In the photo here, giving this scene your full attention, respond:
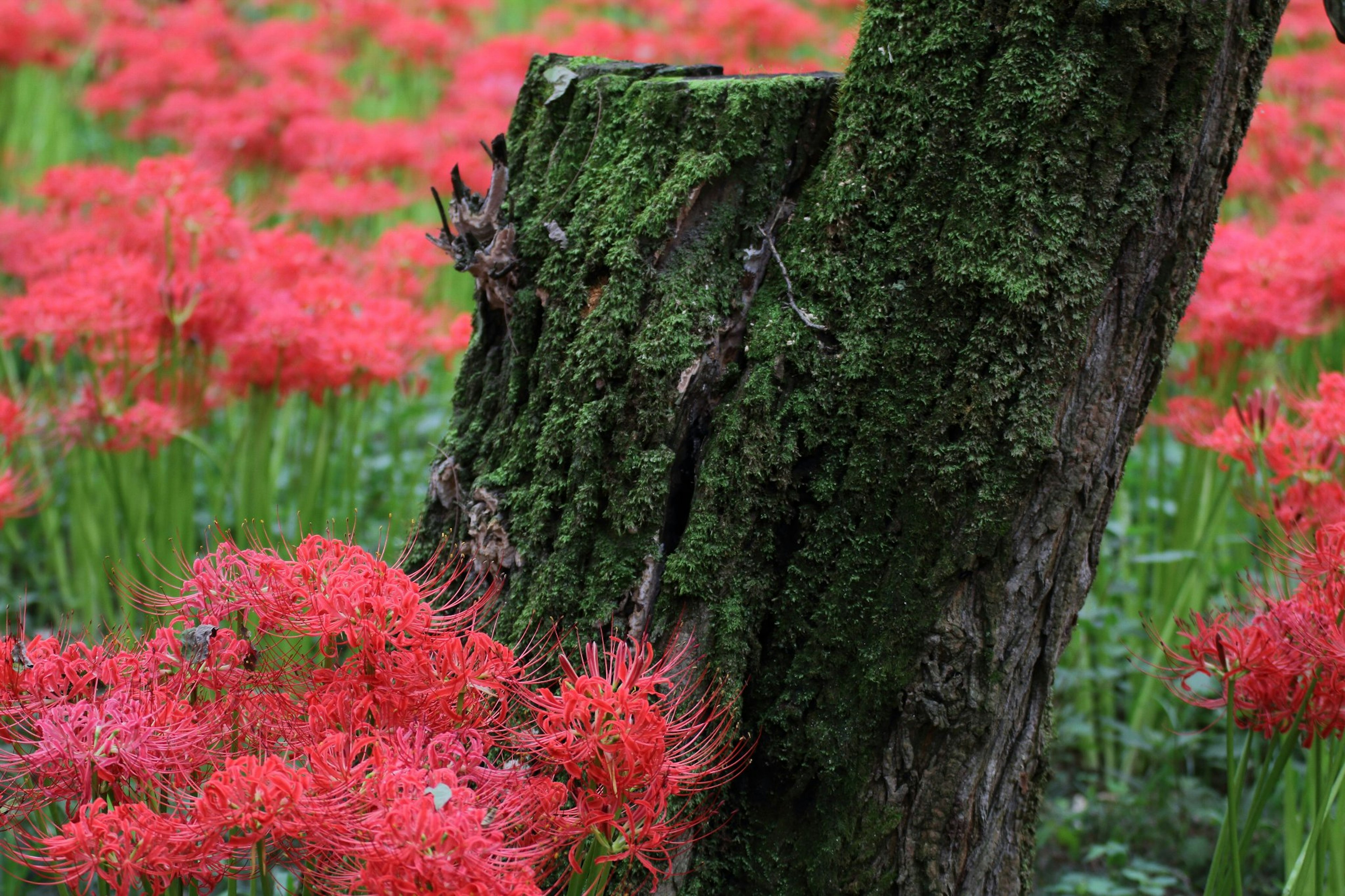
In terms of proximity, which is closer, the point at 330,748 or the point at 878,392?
the point at 330,748

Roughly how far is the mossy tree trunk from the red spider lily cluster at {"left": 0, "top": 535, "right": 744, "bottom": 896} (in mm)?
193

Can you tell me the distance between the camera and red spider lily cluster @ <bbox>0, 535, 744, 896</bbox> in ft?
3.08

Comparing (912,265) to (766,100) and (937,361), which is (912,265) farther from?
(766,100)

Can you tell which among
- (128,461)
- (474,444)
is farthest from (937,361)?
(128,461)

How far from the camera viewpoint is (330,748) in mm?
971

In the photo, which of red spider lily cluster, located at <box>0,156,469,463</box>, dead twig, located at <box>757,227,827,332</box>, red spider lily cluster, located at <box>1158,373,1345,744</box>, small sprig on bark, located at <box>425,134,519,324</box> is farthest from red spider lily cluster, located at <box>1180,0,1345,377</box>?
red spider lily cluster, located at <box>0,156,469,463</box>

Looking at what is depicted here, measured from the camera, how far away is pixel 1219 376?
295 cm

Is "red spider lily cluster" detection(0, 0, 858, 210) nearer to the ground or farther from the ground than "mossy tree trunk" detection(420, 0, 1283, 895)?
farther from the ground

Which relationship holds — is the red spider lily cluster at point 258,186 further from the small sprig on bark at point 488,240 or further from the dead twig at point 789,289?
the small sprig on bark at point 488,240

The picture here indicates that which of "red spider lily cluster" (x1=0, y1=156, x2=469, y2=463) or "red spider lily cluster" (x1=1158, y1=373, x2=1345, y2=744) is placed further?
"red spider lily cluster" (x1=0, y1=156, x2=469, y2=463)

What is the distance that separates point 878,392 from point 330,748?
80 cm

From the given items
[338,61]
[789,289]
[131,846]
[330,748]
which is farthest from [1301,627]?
[338,61]

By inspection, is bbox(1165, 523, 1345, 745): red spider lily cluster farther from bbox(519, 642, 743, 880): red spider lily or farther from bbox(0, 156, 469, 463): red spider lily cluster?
bbox(0, 156, 469, 463): red spider lily cluster

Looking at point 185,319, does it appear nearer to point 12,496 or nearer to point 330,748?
point 12,496
